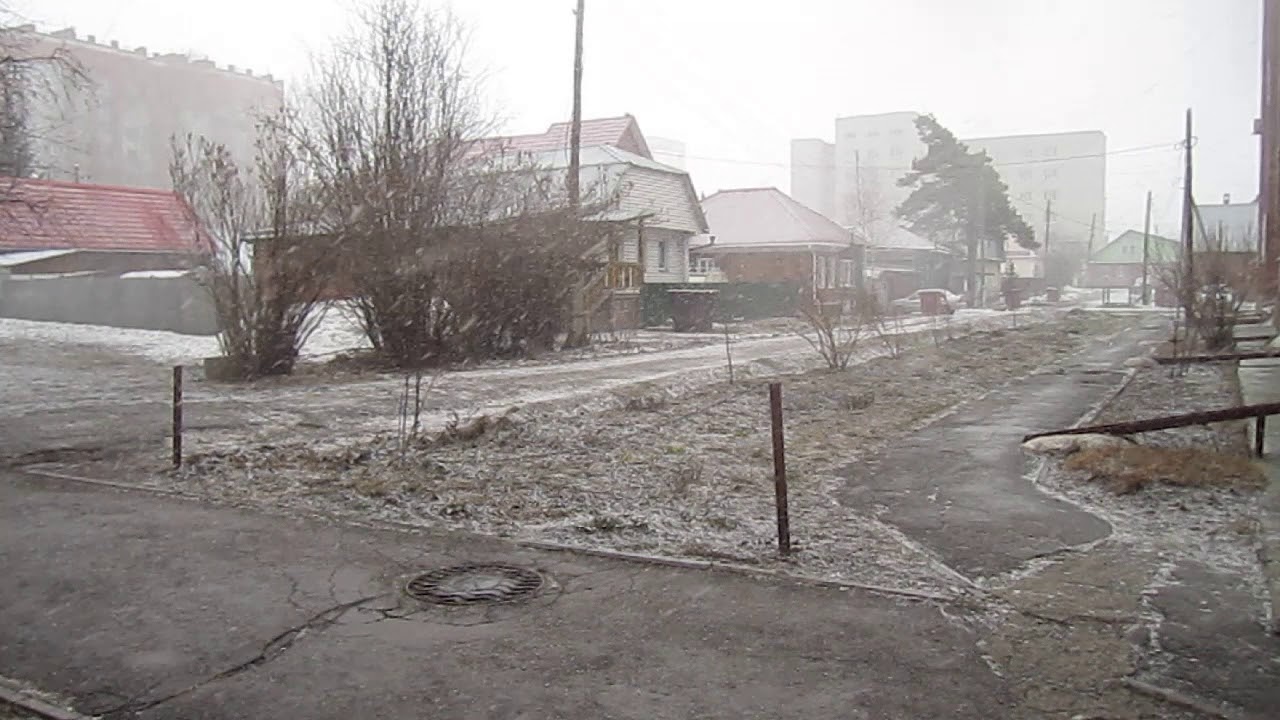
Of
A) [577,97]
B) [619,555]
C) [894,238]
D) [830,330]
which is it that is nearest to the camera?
[619,555]

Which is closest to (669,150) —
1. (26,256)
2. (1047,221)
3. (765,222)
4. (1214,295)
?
(765,222)

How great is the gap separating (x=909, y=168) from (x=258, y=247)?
164 ft

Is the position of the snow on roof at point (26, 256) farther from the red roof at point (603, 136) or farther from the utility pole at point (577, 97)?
the utility pole at point (577, 97)

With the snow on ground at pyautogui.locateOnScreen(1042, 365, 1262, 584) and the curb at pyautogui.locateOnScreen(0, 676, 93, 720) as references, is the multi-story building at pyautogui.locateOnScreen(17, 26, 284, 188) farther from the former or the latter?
the curb at pyautogui.locateOnScreen(0, 676, 93, 720)

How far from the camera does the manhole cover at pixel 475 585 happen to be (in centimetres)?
512

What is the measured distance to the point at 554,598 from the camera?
511 cm

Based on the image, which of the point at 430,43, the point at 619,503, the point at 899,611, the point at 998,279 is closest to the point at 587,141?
the point at 430,43

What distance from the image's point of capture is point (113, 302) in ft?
91.1

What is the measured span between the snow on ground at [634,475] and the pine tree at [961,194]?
43073 mm

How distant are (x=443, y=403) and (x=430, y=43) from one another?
28.2ft

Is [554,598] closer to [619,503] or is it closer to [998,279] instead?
[619,503]

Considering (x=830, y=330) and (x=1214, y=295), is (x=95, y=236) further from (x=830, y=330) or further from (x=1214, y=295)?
(x=1214, y=295)

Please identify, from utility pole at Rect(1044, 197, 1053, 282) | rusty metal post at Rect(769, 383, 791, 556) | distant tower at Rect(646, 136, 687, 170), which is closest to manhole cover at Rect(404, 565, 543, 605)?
rusty metal post at Rect(769, 383, 791, 556)

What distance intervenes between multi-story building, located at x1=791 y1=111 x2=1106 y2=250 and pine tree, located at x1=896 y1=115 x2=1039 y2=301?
165 cm
